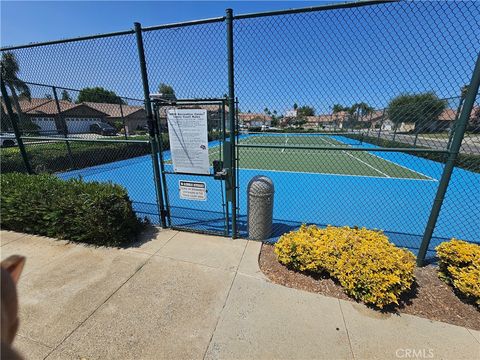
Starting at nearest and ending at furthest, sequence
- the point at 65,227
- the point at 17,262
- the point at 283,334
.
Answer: the point at 17,262 → the point at 283,334 → the point at 65,227

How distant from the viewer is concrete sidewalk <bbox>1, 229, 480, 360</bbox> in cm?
220

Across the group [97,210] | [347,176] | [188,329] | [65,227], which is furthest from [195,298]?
[347,176]

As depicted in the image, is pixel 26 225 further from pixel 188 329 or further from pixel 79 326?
pixel 188 329

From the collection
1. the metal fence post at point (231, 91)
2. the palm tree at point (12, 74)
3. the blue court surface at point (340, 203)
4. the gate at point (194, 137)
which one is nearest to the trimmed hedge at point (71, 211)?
the gate at point (194, 137)

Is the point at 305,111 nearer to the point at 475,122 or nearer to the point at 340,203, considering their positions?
the point at 475,122

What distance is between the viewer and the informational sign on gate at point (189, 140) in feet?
11.8

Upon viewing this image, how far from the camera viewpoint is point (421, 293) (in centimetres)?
294

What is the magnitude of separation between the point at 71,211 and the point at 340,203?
21.2 ft

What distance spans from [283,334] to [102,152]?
12845 millimetres

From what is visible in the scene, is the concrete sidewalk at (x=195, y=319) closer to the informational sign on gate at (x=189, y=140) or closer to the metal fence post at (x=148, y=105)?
the metal fence post at (x=148, y=105)

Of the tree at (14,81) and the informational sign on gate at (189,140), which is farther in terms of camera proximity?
the tree at (14,81)

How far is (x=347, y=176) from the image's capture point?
9961mm

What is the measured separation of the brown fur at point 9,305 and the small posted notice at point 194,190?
321 centimetres

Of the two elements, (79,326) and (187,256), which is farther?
(187,256)
